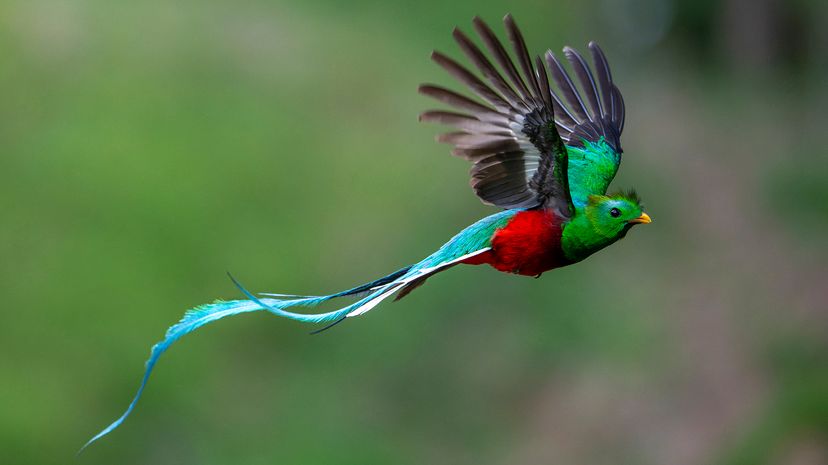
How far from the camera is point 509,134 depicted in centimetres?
345

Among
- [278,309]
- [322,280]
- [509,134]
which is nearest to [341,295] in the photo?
[278,309]

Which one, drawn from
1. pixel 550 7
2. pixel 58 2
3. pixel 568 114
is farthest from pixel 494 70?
pixel 550 7

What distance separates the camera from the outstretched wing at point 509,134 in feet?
10.5

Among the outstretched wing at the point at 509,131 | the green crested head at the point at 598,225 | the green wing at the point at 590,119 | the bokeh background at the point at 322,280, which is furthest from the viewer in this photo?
the bokeh background at the point at 322,280

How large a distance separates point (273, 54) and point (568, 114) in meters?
10.5

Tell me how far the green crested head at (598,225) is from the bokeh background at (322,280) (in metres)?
6.78

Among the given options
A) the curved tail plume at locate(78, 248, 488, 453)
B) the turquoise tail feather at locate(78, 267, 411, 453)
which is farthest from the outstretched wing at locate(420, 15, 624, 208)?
the turquoise tail feather at locate(78, 267, 411, 453)

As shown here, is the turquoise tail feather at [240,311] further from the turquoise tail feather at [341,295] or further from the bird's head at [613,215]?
→ the bird's head at [613,215]

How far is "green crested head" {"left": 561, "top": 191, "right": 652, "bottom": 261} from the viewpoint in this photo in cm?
323

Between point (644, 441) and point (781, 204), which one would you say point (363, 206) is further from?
point (781, 204)

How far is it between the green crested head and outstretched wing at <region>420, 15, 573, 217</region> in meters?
0.07

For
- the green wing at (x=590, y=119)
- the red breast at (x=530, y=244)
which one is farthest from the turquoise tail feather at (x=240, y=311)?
the green wing at (x=590, y=119)

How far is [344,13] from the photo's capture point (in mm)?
16344

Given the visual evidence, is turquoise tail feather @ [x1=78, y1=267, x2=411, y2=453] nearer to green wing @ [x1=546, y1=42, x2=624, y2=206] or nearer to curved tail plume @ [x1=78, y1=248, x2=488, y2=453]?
curved tail plume @ [x1=78, y1=248, x2=488, y2=453]
